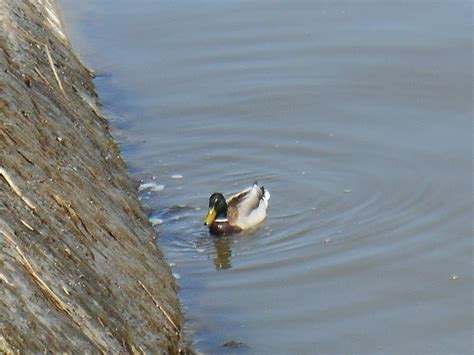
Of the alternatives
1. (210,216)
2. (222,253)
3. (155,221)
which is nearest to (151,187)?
(155,221)

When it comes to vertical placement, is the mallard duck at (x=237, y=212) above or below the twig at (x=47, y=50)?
below

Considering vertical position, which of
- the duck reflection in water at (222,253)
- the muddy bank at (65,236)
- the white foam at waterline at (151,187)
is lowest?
the duck reflection in water at (222,253)

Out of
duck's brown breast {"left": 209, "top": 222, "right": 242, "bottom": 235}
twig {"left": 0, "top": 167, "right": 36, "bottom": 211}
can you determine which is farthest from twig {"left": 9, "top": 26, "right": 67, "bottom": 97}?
twig {"left": 0, "top": 167, "right": 36, "bottom": 211}

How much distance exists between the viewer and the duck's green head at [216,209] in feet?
36.7

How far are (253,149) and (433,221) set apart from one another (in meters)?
2.81

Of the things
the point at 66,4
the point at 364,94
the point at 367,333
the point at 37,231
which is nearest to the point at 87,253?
the point at 37,231

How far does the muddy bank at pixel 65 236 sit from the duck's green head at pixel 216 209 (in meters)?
0.72

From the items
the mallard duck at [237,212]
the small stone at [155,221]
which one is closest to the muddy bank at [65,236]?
the small stone at [155,221]

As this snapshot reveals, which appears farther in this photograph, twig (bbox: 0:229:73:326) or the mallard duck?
the mallard duck

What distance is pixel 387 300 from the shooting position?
948cm

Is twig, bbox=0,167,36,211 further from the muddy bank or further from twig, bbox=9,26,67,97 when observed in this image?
twig, bbox=9,26,67,97

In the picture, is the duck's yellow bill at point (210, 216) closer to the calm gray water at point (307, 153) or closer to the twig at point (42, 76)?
the calm gray water at point (307, 153)

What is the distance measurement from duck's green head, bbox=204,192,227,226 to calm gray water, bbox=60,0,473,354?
10.3 inches

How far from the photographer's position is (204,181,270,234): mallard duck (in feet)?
36.8
